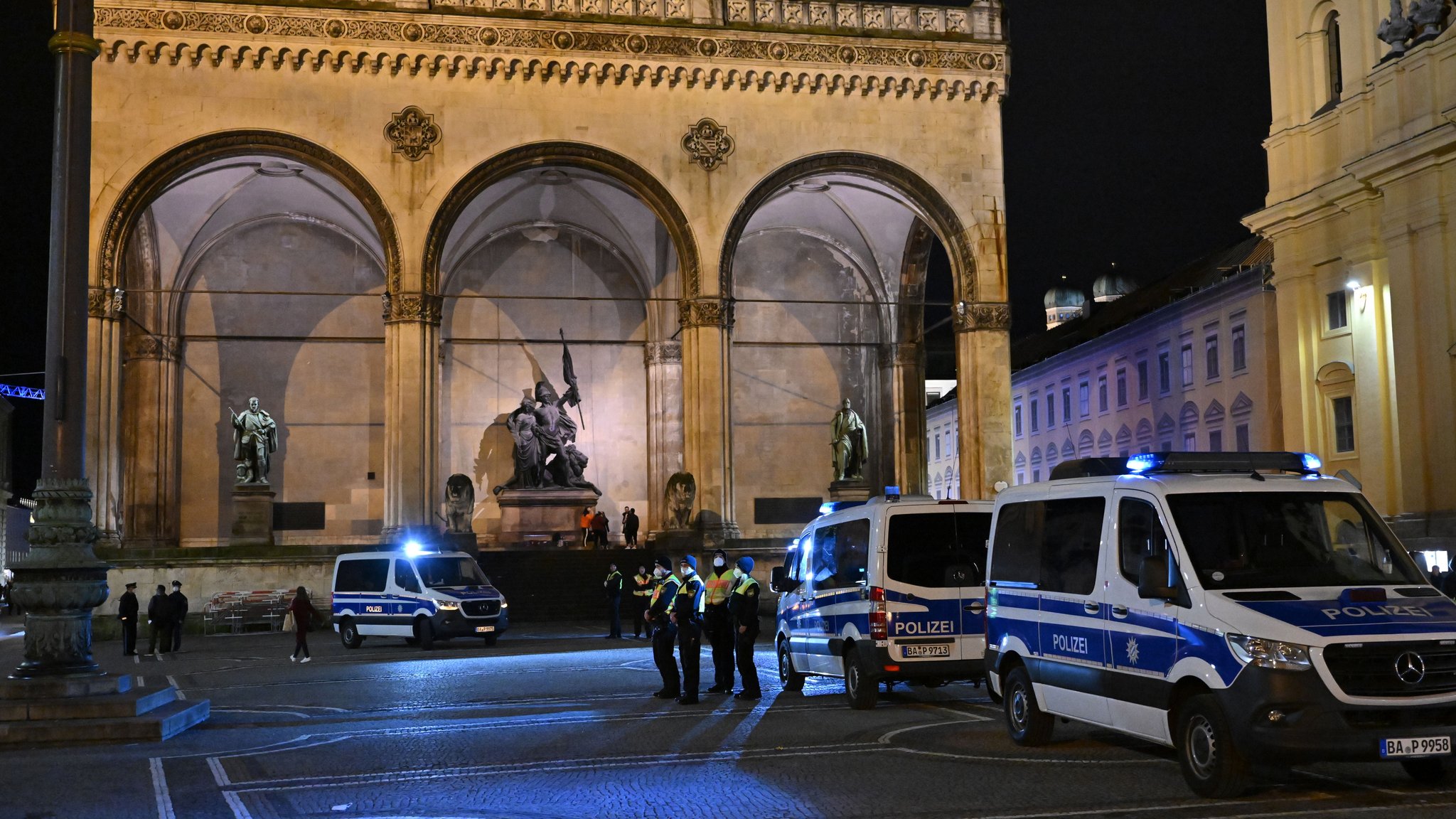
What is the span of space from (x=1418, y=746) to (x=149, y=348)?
32.7 metres

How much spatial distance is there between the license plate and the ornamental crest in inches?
988

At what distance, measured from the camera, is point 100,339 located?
29406mm

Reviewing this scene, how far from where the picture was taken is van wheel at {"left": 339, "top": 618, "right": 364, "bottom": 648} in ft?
81.0

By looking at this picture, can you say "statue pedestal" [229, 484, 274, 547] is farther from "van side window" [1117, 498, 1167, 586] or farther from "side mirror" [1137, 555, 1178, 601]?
"side mirror" [1137, 555, 1178, 601]

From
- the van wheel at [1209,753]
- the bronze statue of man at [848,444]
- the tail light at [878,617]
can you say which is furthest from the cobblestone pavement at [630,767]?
the bronze statue of man at [848,444]

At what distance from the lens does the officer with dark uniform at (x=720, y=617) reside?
15039mm

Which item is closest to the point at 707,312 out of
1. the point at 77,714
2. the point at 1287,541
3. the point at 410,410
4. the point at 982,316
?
the point at 982,316

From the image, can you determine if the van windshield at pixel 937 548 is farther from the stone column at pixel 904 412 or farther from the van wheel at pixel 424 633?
the stone column at pixel 904 412

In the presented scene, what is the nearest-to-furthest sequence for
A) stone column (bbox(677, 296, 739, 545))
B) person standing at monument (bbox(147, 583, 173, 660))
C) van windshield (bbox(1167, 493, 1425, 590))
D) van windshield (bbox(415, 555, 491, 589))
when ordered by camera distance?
van windshield (bbox(1167, 493, 1425, 590)) → person standing at monument (bbox(147, 583, 173, 660)) → van windshield (bbox(415, 555, 491, 589)) → stone column (bbox(677, 296, 739, 545))

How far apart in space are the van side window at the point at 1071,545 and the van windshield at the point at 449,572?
15.8 meters

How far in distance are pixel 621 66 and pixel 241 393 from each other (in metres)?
13.3

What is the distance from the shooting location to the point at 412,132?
99.5ft

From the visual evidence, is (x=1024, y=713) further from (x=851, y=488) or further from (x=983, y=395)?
(x=851, y=488)

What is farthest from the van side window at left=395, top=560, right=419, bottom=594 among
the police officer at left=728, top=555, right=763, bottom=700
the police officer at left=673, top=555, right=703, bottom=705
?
the police officer at left=728, top=555, right=763, bottom=700
